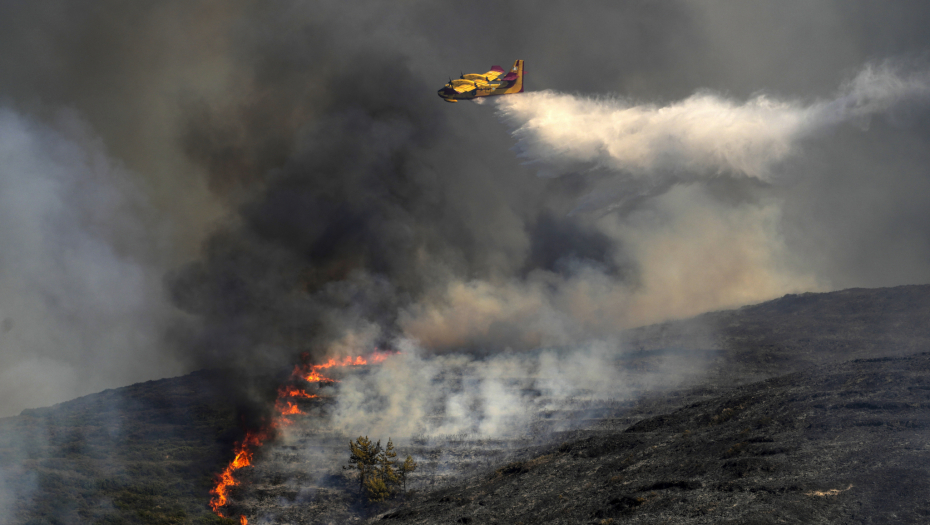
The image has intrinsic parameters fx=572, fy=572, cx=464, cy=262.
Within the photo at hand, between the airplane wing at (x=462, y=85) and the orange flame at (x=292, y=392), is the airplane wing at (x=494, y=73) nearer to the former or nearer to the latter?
the airplane wing at (x=462, y=85)

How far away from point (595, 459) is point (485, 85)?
56.2 metres

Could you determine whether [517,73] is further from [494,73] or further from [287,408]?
[287,408]

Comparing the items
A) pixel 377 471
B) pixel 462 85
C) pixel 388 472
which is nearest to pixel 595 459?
pixel 388 472

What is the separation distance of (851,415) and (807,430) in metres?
4.40

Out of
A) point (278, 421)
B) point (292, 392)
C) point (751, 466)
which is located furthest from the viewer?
point (292, 392)

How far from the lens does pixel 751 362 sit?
324ft

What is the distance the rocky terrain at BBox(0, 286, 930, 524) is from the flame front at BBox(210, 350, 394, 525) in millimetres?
1518

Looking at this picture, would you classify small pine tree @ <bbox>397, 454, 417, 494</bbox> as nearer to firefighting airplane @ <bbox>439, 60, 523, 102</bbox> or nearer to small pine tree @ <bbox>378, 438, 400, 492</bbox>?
small pine tree @ <bbox>378, 438, 400, 492</bbox>

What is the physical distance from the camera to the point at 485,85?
87188 millimetres

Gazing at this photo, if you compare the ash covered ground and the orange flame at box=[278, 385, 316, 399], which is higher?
the orange flame at box=[278, 385, 316, 399]

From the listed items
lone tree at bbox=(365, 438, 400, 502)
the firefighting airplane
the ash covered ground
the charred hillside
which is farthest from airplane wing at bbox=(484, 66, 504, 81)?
the charred hillside

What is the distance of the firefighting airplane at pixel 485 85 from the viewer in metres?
86.0

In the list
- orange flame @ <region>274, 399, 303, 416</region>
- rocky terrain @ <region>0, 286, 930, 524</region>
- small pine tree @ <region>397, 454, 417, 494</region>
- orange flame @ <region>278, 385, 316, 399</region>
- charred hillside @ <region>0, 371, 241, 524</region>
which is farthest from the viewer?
orange flame @ <region>278, 385, 316, 399</region>

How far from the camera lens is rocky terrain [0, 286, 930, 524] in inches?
1592
